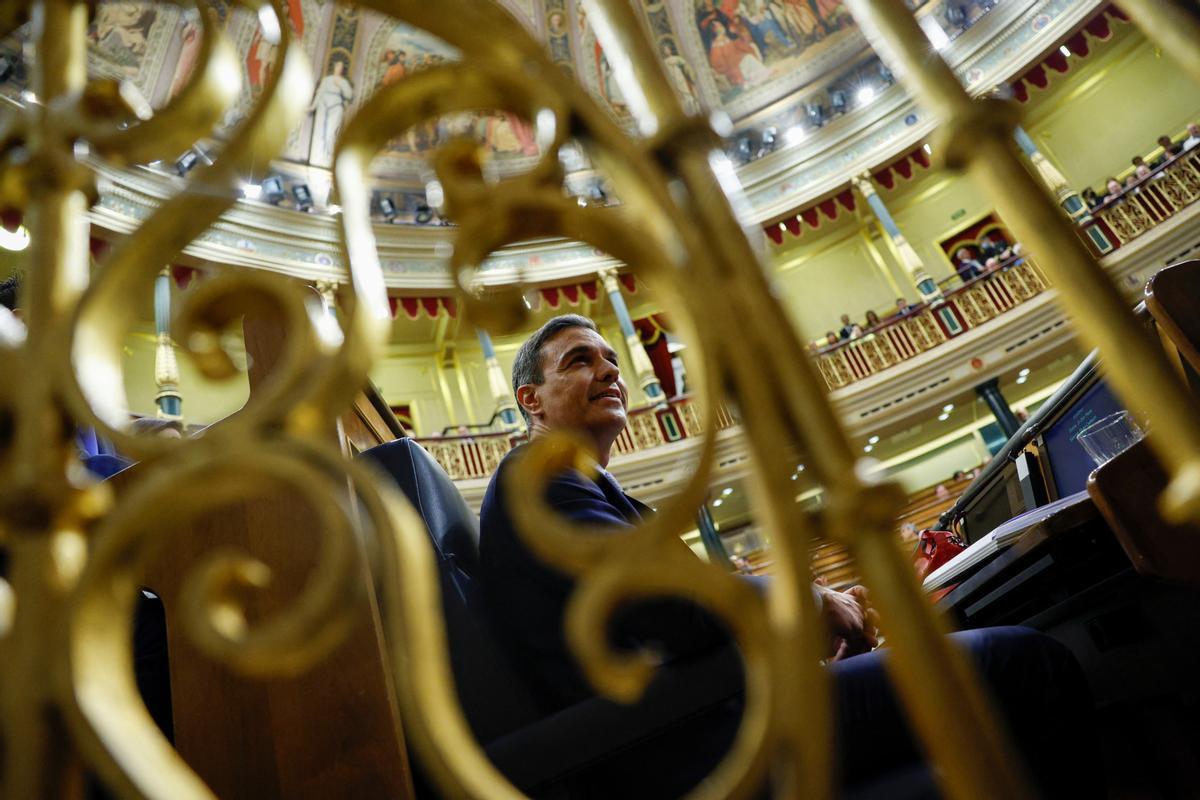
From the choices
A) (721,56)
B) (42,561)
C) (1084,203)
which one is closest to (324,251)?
(721,56)

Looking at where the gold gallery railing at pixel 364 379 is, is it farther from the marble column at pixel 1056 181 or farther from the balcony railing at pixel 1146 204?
the marble column at pixel 1056 181

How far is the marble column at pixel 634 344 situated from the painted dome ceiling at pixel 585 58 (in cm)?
278

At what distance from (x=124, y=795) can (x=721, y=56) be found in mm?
15089

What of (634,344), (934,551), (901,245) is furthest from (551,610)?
(901,245)

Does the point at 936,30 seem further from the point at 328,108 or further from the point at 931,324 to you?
the point at 328,108

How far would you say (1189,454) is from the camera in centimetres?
41

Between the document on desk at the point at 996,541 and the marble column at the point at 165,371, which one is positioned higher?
the marble column at the point at 165,371

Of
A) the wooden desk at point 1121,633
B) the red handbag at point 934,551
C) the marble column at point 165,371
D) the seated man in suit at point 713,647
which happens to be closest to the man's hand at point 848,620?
the seated man in suit at point 713,647

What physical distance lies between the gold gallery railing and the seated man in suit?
14.4 inches

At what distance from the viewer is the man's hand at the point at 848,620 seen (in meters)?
1.26

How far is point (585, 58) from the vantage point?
45.3 feet

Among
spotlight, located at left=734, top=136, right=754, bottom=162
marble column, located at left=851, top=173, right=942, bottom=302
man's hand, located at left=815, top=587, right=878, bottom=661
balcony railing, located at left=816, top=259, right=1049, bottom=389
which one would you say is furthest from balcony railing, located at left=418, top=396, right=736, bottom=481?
man's hand, located at left=815, top=587, right=878, bottom=661

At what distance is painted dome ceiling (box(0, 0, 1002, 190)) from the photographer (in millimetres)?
11469

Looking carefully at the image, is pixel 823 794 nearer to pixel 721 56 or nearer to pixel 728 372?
pixel 728 372
